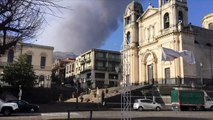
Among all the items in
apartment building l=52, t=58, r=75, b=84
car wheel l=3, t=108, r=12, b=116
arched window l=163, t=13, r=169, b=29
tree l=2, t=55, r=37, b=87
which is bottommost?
car wheel l=3, t=108, r=12, b=116

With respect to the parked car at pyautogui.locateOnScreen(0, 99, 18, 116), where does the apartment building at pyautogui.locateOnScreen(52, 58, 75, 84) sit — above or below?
above

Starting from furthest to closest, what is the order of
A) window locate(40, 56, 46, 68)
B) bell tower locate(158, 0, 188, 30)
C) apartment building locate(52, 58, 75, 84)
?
apartment building locate(52, 58, 75, 84) → window locate(40, 56, 46, 68) → bell tower locate(158, 0, 188, 30)

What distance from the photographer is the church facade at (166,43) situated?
51753 millimetres

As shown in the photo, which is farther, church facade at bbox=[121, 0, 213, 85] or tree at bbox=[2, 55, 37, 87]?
church facade at bbox=[121, 0, 213, 85]

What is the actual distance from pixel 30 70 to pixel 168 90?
2097 cm

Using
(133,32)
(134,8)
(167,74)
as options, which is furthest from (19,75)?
(134,8)

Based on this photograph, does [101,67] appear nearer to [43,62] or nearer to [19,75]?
[43,62]

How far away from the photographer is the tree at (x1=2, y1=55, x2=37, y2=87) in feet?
151

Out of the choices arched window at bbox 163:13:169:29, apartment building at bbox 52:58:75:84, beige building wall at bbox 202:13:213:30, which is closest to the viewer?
arched window at bbox 163:13:169:29

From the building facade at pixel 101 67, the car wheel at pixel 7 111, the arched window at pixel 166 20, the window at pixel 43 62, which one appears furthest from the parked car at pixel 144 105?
the building facade at pixel 101 67

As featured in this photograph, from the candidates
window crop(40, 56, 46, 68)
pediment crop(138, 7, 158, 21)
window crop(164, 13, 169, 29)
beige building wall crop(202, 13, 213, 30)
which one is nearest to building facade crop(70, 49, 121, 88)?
window crop(40, 56, 46, 68)

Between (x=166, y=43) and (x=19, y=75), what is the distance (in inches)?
972

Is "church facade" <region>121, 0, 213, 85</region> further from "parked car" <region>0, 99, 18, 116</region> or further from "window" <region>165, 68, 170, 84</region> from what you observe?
"parked car" <region>0, 99, 18, 116</region>

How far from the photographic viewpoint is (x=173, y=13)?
176ft
